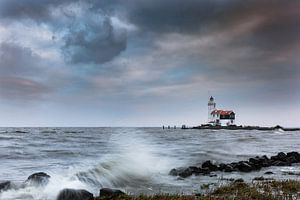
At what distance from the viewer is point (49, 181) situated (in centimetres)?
1705

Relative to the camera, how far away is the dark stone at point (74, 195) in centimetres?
1370

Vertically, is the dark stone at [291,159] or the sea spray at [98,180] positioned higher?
the dark stone at [291,159]

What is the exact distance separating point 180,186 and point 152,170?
8.00 meters

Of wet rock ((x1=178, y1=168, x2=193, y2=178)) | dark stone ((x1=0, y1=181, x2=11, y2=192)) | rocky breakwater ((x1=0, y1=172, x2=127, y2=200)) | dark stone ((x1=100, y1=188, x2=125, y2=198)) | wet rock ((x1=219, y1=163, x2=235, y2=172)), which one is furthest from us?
wet rock ((x1=219, y1=163, x2=235, y2=172))

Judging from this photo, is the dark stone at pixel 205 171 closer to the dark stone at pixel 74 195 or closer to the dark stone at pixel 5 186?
the dark stone at pixel 74 195

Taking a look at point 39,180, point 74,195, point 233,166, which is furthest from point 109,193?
point 233,166

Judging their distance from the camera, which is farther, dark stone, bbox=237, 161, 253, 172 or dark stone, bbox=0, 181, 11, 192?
dark stone, bbox=237, 161, 253, 172

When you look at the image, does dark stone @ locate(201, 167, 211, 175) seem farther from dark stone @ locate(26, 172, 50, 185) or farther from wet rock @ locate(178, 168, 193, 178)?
dark stone @ locate(26, 172, 50, 185)

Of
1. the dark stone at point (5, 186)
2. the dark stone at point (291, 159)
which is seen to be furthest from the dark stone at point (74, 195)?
the dark stone at point (291, 159)

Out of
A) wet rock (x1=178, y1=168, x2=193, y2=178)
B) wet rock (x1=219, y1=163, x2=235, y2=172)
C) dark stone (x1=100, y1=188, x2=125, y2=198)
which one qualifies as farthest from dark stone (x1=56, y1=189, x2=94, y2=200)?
wet rock (x1=219, y1=163, x2=235, y2=172)

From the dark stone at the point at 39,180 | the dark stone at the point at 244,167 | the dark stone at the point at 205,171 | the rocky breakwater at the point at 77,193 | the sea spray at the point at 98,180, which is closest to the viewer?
the rocky breakwater at the point at 77,193

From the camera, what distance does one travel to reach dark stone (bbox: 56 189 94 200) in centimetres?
1370

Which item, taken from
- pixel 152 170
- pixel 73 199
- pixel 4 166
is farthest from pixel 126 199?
pixel 4 166

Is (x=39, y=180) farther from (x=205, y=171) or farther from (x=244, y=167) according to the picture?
(x=244, y=167)
